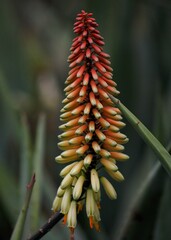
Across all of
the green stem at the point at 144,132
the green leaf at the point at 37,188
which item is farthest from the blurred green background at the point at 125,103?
the green stem at the point at 144,132

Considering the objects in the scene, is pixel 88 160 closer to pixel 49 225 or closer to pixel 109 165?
pixel 109 165

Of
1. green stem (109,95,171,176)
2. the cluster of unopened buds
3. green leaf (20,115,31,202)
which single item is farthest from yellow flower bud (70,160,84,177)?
green leaf (20,115,31,202)

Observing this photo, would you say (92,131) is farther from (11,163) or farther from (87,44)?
(11,163)

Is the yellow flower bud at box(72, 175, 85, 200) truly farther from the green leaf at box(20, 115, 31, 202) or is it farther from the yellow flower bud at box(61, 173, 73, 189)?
→ the green leaf at box(20, 115, 31, 202)

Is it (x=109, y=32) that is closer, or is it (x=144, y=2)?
(x=109, y=32)

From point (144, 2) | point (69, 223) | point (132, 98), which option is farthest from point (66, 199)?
point (144, 2)
